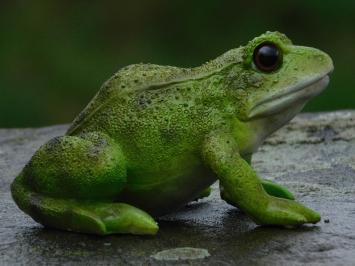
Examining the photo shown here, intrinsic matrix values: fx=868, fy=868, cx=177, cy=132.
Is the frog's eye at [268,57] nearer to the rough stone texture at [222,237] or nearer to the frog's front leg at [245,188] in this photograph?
the frog's front leg at [245,188]

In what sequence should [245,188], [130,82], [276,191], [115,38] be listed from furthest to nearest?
1. [115,38]
2. [276,191]
3. [130,82]
4. [245,188]

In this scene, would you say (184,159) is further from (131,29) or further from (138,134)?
(131,29)

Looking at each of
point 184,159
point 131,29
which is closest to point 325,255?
point 184,159

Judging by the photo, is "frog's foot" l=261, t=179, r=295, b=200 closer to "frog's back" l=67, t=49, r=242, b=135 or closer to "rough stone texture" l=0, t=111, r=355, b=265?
"rough stone texture" l=0, t=111, r=355, b=265

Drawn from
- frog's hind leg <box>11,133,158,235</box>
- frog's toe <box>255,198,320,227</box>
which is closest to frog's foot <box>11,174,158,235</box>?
frog's hind leg <box>11,133,158,235</box>

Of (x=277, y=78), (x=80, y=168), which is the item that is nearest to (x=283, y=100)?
(x=277, y=78)

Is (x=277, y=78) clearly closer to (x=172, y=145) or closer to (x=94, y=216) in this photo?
(x=172, y=145)

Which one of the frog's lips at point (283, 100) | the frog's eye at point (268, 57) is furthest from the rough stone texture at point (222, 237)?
the frog's eye at point (268, 57)
